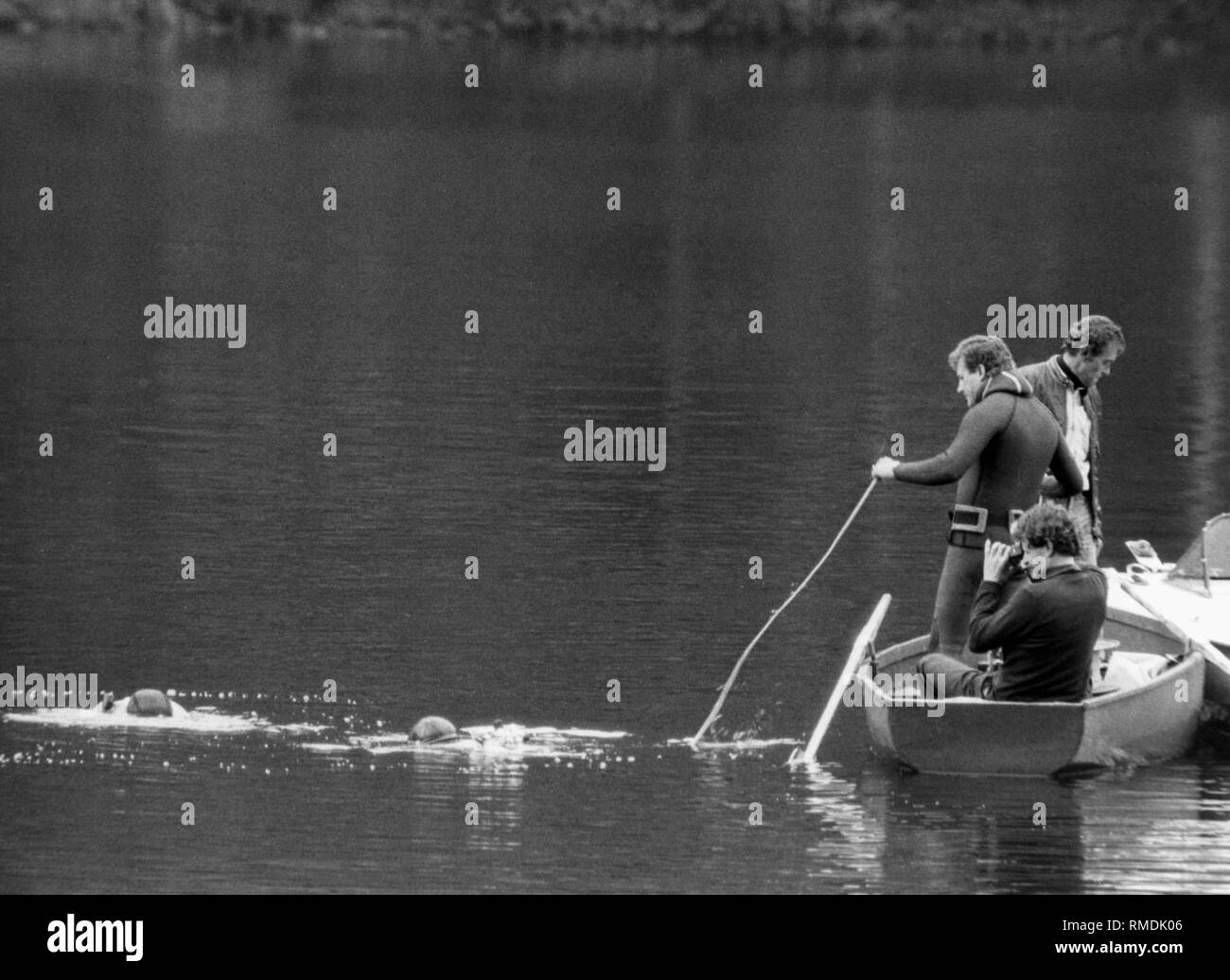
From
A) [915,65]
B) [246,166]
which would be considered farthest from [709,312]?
[915,65]

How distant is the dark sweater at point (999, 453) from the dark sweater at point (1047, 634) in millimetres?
667

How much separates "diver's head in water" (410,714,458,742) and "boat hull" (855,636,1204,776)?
7.64ft

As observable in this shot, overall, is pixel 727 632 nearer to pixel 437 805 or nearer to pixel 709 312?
pixel 437 805

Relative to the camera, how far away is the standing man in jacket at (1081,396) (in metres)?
13.8

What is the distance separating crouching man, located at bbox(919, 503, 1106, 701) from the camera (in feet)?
42.3

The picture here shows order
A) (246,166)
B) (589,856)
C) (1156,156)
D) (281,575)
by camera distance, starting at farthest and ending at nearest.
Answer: (1156,156)
(246,166)
(281,575)
(589,856)

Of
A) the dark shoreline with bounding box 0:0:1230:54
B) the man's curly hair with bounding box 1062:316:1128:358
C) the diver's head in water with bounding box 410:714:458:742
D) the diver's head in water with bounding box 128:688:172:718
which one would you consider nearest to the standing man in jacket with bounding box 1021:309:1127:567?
the man's curly hair with bounding box 1062:316:1128:358

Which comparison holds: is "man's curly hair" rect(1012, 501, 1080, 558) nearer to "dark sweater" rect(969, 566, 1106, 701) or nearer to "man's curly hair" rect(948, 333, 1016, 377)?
"dark sweater" rect(969, 566, 1106, 701)

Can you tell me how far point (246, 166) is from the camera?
48406 millimetres

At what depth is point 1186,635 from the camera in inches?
573

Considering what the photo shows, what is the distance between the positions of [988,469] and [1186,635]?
1830mm

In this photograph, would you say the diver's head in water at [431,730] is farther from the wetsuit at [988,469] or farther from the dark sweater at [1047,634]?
the dark sweater at [1047,634]

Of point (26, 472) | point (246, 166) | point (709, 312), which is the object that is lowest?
point (26, 472)
